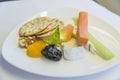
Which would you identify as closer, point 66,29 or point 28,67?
point 28,67

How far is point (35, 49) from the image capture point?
0.65 metres

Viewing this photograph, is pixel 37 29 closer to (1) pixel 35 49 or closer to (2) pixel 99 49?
(1) pixel 35 49

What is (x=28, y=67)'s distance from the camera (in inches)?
24.0

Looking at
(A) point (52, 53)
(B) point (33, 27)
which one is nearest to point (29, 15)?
(B) point (33, 27)

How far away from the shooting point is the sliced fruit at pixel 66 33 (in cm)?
69

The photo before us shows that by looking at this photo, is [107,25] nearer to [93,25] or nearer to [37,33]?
[93,25]

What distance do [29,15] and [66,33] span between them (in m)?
0.27

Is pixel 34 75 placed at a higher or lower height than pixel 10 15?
lower

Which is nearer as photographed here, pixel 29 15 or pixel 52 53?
Answer: pixel 52 53

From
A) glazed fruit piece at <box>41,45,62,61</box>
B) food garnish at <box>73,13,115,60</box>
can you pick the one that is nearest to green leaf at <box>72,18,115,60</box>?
food garnish at <box>73,13,115,60</box>

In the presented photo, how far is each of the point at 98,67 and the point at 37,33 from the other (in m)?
0.20

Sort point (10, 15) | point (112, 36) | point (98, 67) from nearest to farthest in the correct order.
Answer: point (98, 67), point (112, 36), point (10, 15)

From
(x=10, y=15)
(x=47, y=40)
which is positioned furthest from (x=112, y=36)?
(x=10, y=15)

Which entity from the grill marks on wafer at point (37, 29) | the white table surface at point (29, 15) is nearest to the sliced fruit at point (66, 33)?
the grill marks on wafer at point (37, 29)
